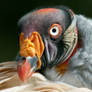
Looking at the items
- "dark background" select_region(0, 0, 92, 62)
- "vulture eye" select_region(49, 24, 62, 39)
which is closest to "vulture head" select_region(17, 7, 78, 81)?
"vulture eye" select_region(49, 24, 62, 39)

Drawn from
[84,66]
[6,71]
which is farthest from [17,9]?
[84,66]

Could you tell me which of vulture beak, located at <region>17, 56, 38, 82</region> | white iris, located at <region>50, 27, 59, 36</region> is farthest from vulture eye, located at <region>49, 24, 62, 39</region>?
vulture beak, located at <region>17, 56, 38, 82</region>

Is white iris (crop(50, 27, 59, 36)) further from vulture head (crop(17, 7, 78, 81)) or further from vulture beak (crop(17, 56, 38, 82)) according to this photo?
vulture beak (crop(17, 56, 38, 82))

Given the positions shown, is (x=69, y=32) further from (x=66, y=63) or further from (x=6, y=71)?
(x=6, y=71)

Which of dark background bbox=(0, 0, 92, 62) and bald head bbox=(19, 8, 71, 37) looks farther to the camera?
dark background bbox=(0, 0, 92, 62)

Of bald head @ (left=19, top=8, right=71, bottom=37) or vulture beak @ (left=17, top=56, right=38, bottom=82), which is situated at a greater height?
bald head @ (left=19, top=8, right=71, bottom=37)

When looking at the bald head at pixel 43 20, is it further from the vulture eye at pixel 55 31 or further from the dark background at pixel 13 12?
the dark background at pixel 13 12
